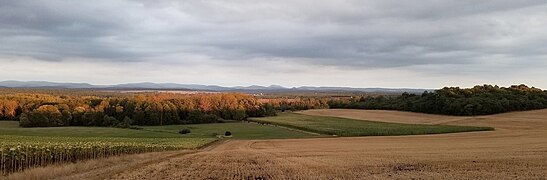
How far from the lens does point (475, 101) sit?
95438 mm

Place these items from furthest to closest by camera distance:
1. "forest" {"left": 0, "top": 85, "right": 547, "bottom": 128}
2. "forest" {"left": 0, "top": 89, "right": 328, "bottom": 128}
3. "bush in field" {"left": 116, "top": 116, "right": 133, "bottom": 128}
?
"forest" {"left": 0, "top": 89, "right": 328, "bottom": 128}
"bush in field" {"left": 116, "top": 116, "right": 133, "bottom": 128}
"forest" {"left": 0, "top": 85, "right": 547, "bottom": 128}

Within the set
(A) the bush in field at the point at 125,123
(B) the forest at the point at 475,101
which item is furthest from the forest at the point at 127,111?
(B) the forest at the point at 475,101

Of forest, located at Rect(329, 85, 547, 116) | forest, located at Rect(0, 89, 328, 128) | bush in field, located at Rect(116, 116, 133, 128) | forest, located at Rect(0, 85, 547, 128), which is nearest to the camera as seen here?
forest, located at Rect(329, 85, 547, 116)

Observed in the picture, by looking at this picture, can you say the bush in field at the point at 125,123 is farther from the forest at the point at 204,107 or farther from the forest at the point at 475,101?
the forest at the point at 475,101

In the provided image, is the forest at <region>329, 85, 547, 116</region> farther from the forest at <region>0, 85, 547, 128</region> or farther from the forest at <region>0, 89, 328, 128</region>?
the forest at <region>0, 89, 328, 128</region>

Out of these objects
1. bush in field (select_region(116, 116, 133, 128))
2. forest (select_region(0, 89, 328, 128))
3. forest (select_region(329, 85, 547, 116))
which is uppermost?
forest (select_region(329, 85, 547, 116))

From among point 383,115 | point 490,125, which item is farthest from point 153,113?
point 490,125

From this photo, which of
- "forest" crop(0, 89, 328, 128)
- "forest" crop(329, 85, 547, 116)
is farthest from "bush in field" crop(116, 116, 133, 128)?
"forest" crop(329, 85, 547, 116)

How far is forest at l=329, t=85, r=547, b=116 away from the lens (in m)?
93.1

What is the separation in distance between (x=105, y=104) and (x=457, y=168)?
101 metres

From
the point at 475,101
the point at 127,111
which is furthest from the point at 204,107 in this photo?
the point at 475,101

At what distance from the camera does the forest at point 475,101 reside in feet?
305

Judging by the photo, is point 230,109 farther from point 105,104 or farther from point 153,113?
point 105,104

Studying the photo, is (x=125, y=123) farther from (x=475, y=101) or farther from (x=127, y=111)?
(x=475, y=101)
